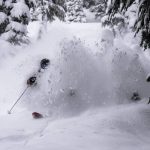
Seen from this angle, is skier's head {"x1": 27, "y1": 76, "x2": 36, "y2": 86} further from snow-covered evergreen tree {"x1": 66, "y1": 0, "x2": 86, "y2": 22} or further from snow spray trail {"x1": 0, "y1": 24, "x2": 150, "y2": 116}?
snow-covered evergreen tree {"x1": 66, "y1": 0, "x2": 86, "y2": 22}

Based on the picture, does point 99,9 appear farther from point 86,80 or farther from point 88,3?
point 86,80

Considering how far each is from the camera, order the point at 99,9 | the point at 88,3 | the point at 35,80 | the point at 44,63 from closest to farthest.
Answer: the point at 35,80 < the point at 44,63 < the point at 99,9 < the point at 88,3

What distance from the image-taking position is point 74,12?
110 feet

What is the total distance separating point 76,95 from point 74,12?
23.6 metres

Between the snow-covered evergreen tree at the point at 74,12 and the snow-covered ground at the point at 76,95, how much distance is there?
18.2m

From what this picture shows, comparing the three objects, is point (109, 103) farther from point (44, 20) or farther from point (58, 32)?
point (44, 20)

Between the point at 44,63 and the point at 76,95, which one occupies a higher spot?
the point at 44,63

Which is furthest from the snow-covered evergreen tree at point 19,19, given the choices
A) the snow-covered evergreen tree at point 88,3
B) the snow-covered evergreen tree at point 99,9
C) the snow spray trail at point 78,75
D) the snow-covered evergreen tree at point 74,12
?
the snow-covered evergreen tree at point 88,3

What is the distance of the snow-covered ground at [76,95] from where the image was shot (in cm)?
770

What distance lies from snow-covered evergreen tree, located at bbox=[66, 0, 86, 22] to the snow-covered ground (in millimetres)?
18162

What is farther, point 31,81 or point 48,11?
point 48,11

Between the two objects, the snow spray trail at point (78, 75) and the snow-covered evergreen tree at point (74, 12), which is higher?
the snow spray trail at point (78, 75)

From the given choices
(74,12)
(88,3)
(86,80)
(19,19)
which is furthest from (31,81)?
(88,3)

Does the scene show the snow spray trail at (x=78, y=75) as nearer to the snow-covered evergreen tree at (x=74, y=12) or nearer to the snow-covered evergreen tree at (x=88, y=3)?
the snow-covered evergreen tree at (x=74, y=12)
